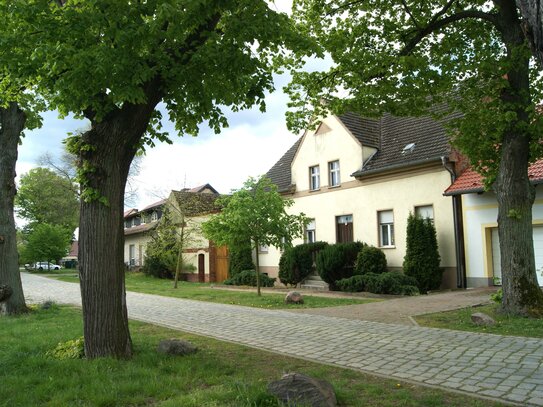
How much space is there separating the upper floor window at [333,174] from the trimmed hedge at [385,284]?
268 inches

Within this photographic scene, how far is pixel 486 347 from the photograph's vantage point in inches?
313

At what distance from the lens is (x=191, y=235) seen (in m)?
26.7

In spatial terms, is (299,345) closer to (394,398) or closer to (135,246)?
(394,398)

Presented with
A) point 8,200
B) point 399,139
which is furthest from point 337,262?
point 8,200

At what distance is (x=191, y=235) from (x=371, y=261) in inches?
415

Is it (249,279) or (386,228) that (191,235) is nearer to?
(249,279)

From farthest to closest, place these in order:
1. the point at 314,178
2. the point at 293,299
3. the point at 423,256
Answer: the point at 314,178 < the point at 423,256 < the point at 293,299

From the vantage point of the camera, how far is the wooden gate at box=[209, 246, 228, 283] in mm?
31766

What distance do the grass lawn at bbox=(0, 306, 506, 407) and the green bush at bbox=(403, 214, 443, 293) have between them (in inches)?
477

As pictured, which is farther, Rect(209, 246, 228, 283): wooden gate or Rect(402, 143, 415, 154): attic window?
Rect(209, 246, 228, 283): wooden gate

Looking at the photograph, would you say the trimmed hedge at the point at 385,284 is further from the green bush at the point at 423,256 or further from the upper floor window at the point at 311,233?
the upper floor window at the point at 311,233

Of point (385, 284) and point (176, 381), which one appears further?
point (385, 284)

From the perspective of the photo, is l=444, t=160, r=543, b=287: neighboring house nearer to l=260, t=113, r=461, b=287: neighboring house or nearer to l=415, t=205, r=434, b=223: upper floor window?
l=260, t=113, r=461, b=287: neighboring house

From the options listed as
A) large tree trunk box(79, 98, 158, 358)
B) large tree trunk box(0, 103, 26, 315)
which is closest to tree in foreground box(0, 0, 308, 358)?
large tree trunk box(79, 98, 158, 358)
